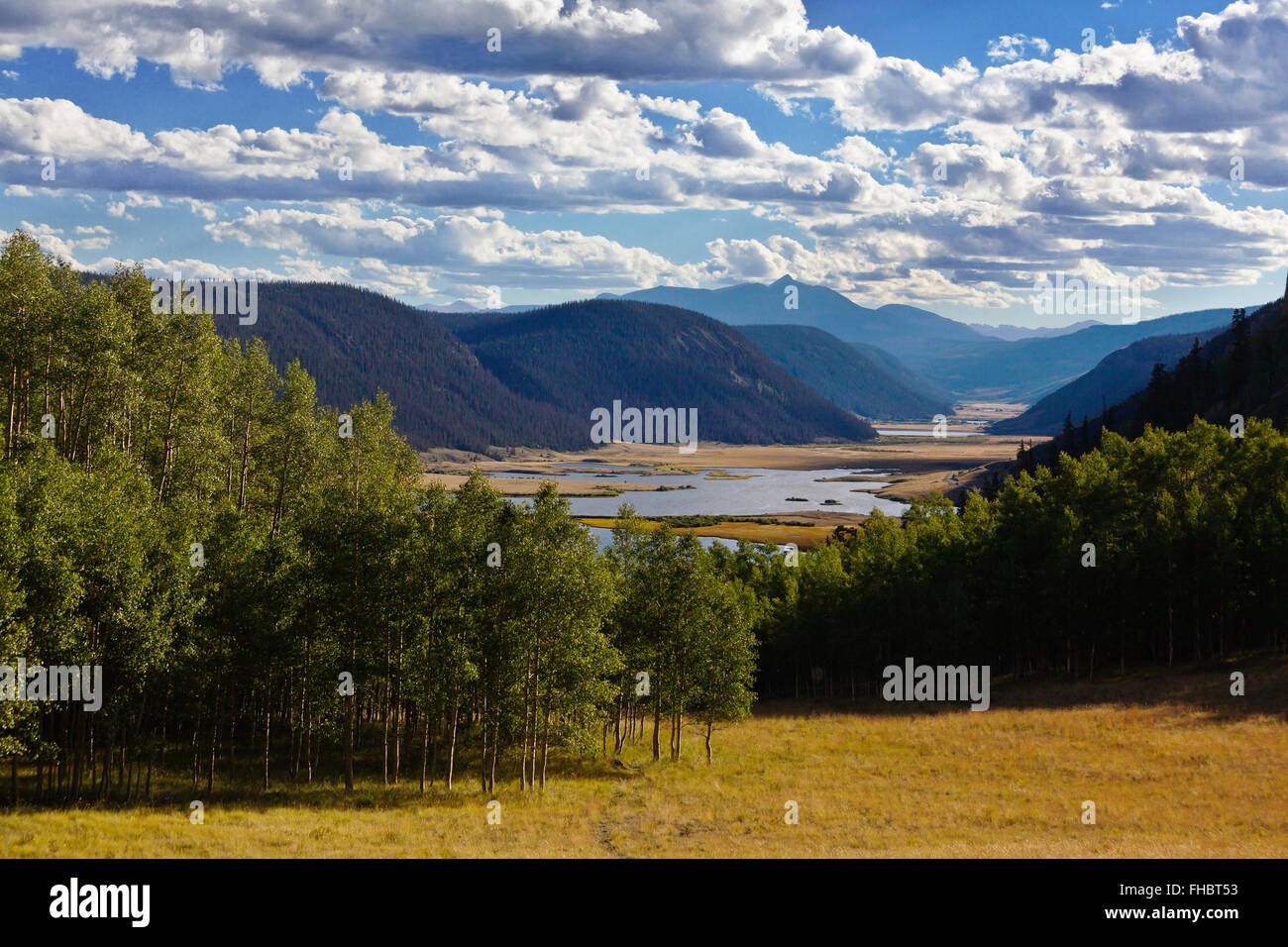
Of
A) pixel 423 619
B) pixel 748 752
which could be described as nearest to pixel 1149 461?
pixel 748 752

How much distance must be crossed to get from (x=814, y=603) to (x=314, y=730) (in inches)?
2096

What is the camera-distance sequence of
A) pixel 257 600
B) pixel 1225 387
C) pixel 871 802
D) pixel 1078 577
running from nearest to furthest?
pixel 871 802 < pixel 257 600 < pixel 1078 577 < pixel 1225 387

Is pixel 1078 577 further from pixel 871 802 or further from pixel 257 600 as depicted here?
pixel 257 600

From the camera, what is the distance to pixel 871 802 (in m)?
41.7

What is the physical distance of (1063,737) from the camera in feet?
170

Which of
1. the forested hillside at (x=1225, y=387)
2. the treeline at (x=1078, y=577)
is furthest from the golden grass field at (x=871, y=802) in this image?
the forested hillside at (x=1225, y=387)

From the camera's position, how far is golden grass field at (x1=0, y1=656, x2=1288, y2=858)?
3119cm

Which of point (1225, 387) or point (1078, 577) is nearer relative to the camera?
point (1078, 577)

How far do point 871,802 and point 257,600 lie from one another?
103 ft

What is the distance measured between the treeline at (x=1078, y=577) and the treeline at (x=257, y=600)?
26724 mm

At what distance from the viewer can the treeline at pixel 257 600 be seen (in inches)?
1503

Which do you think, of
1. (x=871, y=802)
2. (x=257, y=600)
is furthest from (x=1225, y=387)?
(x=257, y=600)

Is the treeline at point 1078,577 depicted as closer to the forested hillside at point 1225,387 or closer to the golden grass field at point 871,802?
the golden grass field at point 871,802

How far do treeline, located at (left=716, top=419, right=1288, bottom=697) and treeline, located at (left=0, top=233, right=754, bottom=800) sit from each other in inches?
1052
